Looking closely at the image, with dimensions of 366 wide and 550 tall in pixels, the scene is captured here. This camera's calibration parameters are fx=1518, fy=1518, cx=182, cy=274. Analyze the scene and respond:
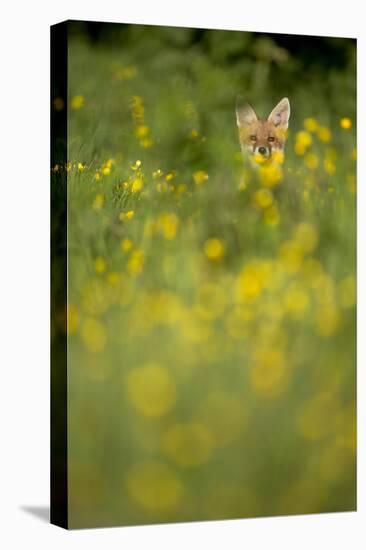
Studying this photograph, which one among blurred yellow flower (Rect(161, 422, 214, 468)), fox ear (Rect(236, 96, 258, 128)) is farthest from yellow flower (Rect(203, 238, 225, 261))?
blurred yellow flower (Rect(161, 422, 214, 468))

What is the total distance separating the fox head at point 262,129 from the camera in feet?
28.1

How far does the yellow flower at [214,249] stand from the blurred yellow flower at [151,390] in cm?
68

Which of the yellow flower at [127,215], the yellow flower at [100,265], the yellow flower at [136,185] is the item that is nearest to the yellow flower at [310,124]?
the yellow flower at [136,185]

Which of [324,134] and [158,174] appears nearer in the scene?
[158,174]

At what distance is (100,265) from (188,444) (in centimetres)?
111

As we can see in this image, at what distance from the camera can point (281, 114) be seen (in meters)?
8.66

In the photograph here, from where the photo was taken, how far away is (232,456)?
849 centimetres

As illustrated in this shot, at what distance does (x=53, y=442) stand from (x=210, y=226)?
58.2 inches

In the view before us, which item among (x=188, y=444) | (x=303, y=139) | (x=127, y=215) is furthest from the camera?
(x=303, y=139)

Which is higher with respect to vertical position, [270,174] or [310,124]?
[310,124]

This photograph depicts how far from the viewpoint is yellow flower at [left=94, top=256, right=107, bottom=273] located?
816 centimetres

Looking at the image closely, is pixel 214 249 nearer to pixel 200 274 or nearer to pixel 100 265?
pixel 200 274

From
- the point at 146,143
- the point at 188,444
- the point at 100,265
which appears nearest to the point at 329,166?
the point at 146,143

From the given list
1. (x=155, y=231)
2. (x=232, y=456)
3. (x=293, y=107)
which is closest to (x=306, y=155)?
(x=293, y=107)
